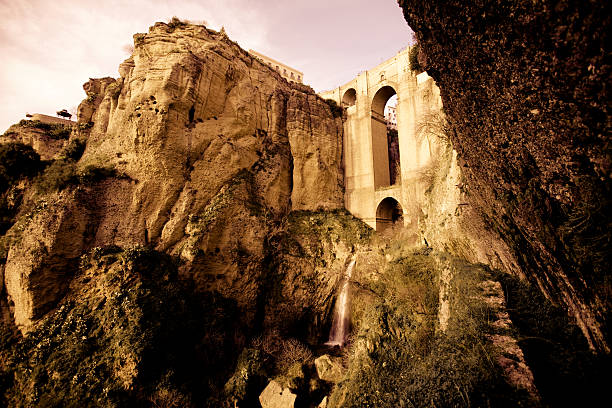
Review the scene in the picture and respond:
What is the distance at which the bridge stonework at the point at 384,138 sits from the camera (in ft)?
54.2

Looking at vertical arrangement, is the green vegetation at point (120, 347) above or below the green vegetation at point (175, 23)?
below

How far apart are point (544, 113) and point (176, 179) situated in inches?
644

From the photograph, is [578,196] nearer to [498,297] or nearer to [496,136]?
[496,136]

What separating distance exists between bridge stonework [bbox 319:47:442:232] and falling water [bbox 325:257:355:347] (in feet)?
17.4

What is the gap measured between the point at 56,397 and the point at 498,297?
46.3ft

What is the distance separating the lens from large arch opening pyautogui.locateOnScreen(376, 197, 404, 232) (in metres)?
19.6

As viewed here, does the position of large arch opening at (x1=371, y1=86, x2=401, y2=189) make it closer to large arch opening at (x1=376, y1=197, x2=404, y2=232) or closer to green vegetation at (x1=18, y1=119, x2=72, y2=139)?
large arch opening at (x1=376, y1=197, x2=404, y2=232)

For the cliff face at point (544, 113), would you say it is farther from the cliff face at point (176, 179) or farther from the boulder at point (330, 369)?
the cliff face at point (176, 179)

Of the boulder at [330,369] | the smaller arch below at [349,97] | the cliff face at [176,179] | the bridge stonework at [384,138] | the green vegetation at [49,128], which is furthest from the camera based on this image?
the smaller arch below at [349,97]

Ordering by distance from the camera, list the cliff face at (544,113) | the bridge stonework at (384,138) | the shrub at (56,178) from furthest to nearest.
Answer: the bridge stonework at (384,138) < the shrub at (56,178) < the cliff face at (544,113)

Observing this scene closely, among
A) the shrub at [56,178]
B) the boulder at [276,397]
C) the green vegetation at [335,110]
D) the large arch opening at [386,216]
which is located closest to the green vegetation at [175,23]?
the shrub at [56,178]

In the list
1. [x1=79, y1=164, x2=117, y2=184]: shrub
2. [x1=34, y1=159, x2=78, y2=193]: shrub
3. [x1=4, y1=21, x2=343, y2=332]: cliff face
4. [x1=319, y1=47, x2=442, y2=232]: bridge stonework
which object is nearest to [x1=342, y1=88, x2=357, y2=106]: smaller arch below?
[x1=319, y1=47, x2=442, y2=232]: bridge stonework

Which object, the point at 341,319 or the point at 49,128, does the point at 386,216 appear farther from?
the point at 49,128

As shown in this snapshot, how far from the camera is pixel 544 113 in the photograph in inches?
94.3
